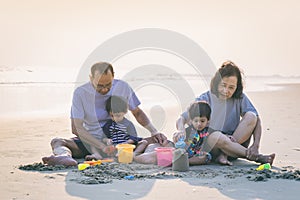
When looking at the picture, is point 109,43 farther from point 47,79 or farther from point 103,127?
point 47,79

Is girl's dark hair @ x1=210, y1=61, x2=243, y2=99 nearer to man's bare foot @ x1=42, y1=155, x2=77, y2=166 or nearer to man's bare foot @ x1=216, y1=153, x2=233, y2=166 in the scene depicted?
man's bare foot @ x1=216, y1=153, x2=233, y2=166

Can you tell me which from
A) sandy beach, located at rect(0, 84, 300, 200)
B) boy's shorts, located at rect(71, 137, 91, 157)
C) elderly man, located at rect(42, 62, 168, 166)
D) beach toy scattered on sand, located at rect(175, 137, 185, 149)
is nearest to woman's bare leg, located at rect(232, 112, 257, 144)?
sandy beach, located at rect(0, 84, 300, 200)

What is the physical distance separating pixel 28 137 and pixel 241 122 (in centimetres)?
297

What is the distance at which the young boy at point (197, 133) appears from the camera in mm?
4781

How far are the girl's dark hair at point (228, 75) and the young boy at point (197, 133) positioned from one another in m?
0.32

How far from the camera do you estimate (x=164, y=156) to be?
4723 millimetres

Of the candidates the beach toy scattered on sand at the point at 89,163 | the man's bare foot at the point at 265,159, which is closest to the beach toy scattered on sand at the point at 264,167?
the man's bare foot at the point at 265,159

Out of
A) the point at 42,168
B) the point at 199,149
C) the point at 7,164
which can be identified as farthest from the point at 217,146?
the point at 7,164

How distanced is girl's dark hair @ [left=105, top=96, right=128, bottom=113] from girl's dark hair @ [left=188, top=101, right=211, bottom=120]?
804mm

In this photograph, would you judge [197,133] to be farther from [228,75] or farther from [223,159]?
[228,75]

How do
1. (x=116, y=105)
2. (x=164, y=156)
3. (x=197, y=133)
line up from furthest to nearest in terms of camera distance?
(x=116, y=105) < (x=197, y=133) < (x=164, y=156)

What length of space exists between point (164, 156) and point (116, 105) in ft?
2.81

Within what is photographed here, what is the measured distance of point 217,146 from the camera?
4820 millimetres

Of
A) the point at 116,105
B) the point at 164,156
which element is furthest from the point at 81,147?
the point at 164,156
